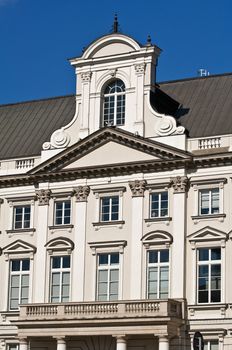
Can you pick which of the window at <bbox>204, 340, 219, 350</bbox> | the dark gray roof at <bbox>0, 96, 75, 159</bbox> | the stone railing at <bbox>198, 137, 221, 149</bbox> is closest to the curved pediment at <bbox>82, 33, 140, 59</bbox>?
the dark gray roof at <bbox>0, 96, 75, 159</bbox>

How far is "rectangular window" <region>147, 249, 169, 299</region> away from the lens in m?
51.8

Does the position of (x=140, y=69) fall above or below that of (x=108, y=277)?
above

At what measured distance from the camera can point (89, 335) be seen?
5147 cm

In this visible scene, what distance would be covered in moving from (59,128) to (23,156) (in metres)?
2.96

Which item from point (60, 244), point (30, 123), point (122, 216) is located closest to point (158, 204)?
Result: point (122, 216)

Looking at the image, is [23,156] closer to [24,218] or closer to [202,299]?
→ [24,218]

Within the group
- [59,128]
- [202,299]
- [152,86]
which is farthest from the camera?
[59,128]

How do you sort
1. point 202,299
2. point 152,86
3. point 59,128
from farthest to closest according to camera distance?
point 59,128 → point 152,86 → point 202,299

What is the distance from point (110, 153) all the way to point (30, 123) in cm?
934

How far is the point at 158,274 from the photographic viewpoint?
52062mm

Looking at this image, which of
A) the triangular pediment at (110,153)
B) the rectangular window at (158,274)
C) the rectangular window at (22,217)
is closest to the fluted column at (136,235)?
the rectangular window at (158,274)

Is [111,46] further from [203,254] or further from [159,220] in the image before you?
[203,254]

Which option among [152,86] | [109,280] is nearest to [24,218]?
[109,280]

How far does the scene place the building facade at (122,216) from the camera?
50594 millimetres
